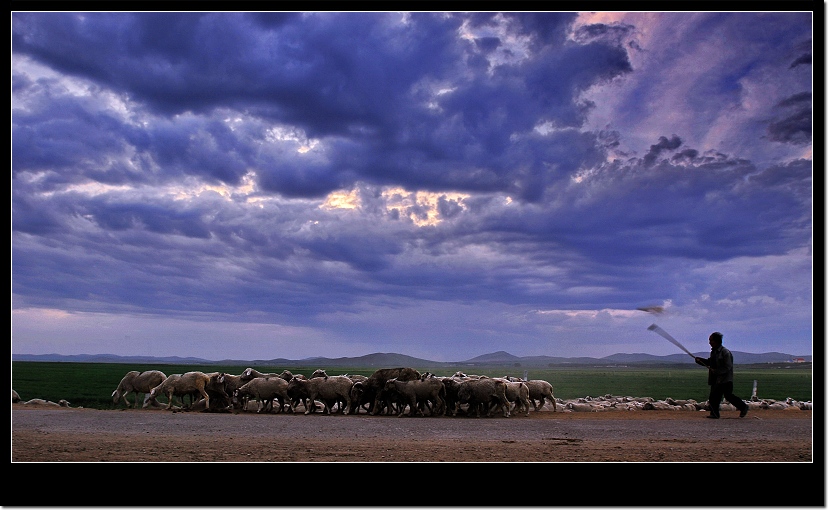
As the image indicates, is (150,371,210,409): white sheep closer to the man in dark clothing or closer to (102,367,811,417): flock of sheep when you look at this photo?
(102,367,811,417): flock of sheep

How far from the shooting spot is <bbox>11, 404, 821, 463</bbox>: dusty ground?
10.8m

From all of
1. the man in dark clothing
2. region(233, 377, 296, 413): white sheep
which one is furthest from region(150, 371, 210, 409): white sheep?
the man in dark clothing

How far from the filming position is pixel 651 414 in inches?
762

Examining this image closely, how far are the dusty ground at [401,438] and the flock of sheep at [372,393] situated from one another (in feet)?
4.24

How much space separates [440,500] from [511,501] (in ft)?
3.05

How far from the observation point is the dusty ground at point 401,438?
35.3ft

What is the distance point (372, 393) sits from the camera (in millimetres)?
20266

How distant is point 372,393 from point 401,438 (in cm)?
731

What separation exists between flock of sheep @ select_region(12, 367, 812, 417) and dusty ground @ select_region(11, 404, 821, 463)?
1293 mm

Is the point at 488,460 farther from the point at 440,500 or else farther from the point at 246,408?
the point at 246,408

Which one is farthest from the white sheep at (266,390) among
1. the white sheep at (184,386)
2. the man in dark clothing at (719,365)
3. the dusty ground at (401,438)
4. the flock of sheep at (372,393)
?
the man in dark clothing at (719,365)

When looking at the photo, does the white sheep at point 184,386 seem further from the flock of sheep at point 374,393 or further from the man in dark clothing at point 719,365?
the man in dark clothing at point 719,365

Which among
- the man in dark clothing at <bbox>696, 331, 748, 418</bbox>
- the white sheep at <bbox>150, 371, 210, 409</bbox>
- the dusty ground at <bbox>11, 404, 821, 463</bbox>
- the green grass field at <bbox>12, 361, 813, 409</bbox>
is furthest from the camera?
the green grass field at <bbox>12, 361, 813, 409</bbox>
